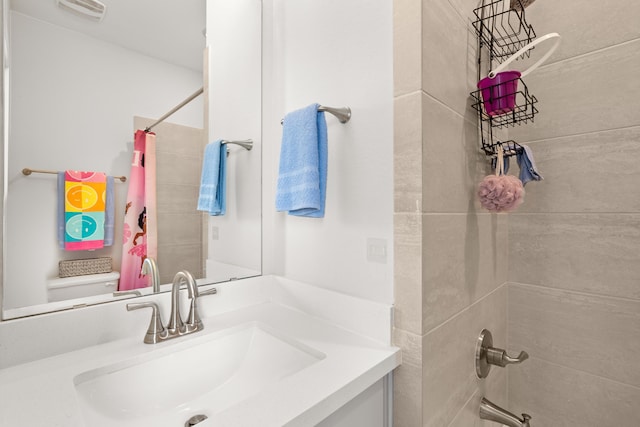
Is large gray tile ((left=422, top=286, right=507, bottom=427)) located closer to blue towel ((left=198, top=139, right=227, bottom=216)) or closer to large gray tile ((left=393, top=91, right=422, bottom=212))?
large gray tile ((left=393, top=91, right=422, bottom=212))

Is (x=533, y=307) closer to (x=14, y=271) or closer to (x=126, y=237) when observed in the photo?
(x=126, y=237)

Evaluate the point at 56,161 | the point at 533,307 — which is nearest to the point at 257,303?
the point at 56,161

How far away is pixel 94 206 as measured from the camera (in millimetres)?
862

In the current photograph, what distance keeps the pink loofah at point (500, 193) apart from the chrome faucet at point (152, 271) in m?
1.10

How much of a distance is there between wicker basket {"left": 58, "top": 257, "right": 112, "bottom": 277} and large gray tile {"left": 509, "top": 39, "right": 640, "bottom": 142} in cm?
164

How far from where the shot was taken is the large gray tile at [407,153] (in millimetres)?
759

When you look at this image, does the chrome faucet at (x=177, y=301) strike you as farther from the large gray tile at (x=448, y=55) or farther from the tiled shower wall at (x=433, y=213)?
the large gray tile at (x=448, y=55)

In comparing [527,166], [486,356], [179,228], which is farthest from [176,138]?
[486,356]

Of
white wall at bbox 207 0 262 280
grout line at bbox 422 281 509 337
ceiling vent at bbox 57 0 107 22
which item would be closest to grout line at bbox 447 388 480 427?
grout line at bbox 422 281 509 337

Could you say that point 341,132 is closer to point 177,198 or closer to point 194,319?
point 177,198

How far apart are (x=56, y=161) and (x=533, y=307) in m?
1.77

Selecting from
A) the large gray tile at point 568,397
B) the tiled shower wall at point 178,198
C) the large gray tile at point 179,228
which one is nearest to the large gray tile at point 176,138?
the tiled shower wall at point 178,198

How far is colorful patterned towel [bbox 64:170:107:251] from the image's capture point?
82cm

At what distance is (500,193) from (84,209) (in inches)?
49.7
